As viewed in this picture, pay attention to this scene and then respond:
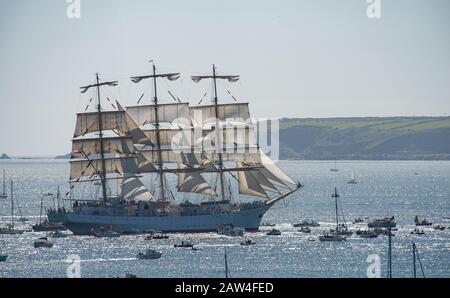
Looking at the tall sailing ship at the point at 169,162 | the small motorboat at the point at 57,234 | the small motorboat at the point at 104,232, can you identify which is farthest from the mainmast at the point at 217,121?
the small motorboat at the point at 57,234

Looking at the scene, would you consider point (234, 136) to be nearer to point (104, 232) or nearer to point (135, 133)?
point (135, 133)

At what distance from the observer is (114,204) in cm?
11050

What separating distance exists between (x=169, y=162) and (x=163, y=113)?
209 inches

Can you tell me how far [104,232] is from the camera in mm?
106188

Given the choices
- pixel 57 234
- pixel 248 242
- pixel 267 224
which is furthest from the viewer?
pixel 267 224

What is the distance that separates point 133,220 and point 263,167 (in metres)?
15.1

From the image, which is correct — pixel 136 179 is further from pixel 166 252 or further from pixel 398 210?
pixel 398 210

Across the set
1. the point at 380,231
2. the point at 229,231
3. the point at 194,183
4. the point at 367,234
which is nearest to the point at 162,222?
the point at 194,183

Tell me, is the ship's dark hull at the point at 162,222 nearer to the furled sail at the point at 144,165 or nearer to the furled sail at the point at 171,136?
the furled sail at the point at 144,165

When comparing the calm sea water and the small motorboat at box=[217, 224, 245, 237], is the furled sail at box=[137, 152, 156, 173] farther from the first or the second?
the small motorboat at box=[217, 224, 245, 237]

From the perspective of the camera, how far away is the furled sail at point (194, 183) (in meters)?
109

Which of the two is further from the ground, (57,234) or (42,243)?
(57,234)

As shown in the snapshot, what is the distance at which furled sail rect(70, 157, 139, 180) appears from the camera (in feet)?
355
